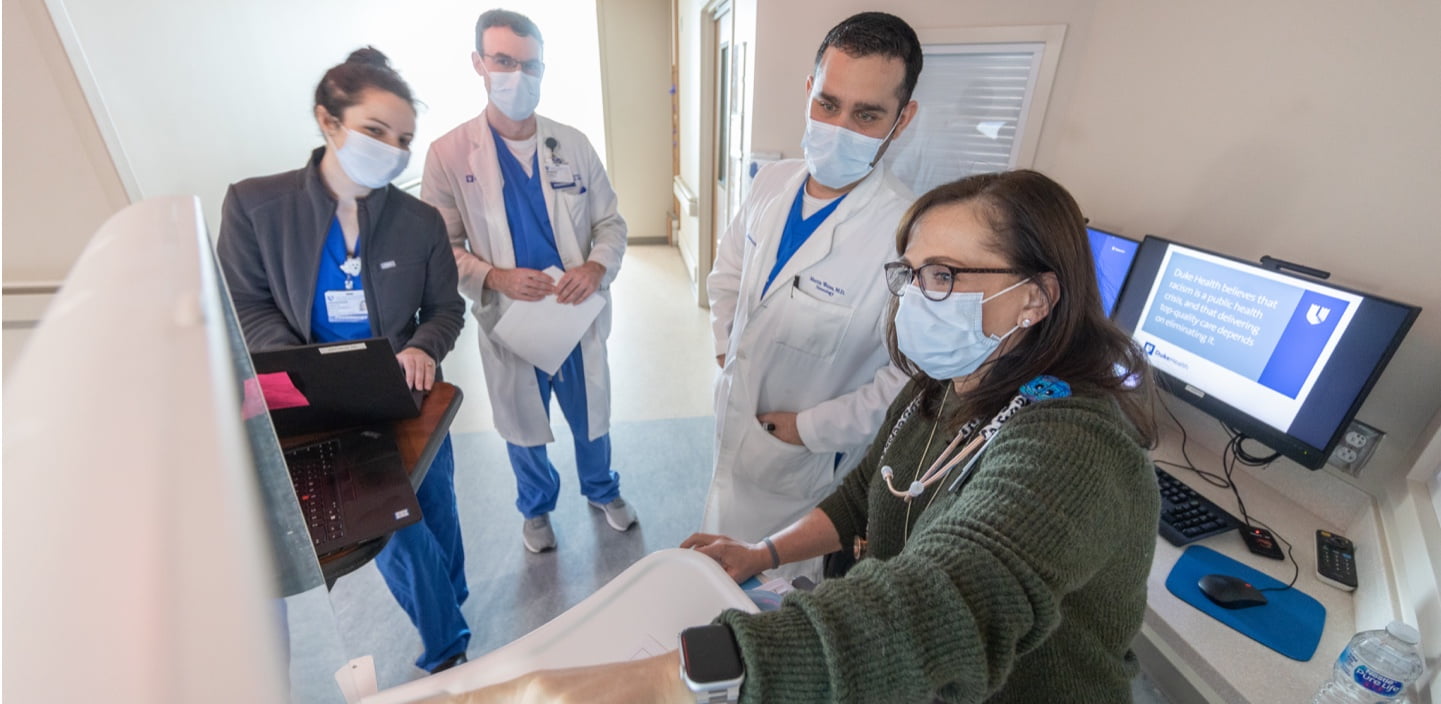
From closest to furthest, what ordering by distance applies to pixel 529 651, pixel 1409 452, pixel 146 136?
pixel 529 651
pixel 1409 452
pixel 146 136

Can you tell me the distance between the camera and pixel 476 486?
229 cm

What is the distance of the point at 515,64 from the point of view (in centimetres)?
159

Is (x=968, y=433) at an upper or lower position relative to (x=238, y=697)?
lower

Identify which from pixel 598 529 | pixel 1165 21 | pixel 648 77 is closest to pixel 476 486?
pixel 598 529

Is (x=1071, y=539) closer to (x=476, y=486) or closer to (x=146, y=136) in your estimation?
(x=476, y=486)

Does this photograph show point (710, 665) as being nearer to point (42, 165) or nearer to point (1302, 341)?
point (1302, 341)

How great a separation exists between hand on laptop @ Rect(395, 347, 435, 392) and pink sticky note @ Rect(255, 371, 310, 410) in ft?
0.84

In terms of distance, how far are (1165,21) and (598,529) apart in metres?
2.55

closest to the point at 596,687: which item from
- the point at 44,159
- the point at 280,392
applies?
the point at 280,392

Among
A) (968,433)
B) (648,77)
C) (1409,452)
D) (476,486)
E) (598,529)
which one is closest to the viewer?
(968,433)

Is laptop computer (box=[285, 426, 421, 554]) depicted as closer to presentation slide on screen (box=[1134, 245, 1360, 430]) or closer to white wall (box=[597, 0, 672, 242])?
presentation slide on screen (box=[1134, 245, 1360, 430])

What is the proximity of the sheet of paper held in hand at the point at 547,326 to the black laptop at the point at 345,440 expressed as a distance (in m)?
0.70

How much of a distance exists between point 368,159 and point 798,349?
1.09 metres

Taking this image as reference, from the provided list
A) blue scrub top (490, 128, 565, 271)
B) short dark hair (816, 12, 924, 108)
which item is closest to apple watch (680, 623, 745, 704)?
short dark hair (816, 12, 924, 108)
